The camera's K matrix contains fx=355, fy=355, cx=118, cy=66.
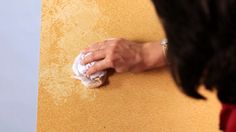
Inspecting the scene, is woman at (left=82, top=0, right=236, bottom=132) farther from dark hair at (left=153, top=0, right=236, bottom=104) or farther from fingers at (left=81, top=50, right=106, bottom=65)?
fingers at (left=81, top=50, right=106, bottom=65)

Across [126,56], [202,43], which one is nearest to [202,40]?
[202,43]

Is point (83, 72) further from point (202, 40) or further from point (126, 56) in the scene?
point (202, 40)

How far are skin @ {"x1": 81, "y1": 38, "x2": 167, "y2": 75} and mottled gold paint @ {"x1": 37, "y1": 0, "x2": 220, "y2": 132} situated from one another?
0.14 feet

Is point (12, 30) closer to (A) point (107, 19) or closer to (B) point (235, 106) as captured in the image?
(A) point (107, 19)

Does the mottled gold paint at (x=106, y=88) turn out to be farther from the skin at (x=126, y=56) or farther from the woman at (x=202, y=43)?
the woman at (x=202, y=43)

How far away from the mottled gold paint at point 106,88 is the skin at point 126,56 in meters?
0.04

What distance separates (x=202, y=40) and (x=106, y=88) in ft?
1.44

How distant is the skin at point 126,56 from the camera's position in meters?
0.83

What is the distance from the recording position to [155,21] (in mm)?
880

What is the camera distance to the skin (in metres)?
0.83

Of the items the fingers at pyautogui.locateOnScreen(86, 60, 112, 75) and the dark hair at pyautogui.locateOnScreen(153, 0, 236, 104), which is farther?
the fingers at pyautogui.locateOnScreen(86, 60, 112, 75)

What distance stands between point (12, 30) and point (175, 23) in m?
0.56

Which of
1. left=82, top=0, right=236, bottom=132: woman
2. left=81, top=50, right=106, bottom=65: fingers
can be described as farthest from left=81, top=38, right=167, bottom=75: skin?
left=82, top=0, right=236, bottom=132: woman

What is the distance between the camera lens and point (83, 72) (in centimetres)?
86
